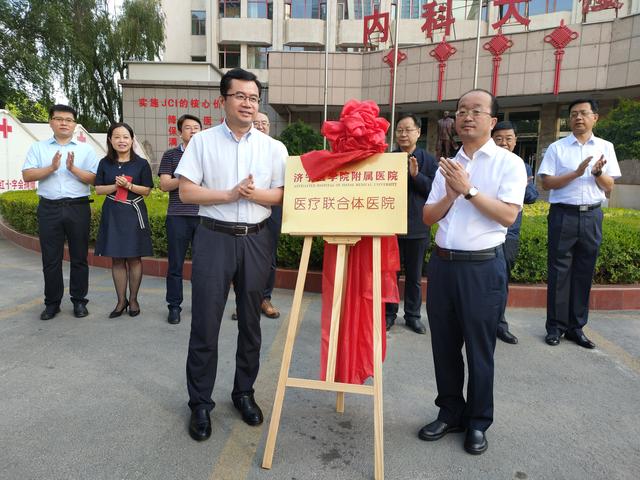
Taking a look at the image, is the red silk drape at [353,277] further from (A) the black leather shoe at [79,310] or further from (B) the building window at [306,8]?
(B) the building window at [306,8]

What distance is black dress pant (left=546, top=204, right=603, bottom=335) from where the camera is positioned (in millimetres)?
3518

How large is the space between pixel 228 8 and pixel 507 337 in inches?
965

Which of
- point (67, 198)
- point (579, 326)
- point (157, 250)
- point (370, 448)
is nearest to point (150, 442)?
point (370, 448)

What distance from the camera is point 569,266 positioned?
3.62m

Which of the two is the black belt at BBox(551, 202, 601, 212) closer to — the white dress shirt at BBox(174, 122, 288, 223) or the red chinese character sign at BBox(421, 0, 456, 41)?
the white dress shirt at BBox(174, 122, 288, 223)

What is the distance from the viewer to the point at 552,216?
3.65m

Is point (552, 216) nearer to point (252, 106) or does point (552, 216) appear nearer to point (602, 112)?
point (252, 106)

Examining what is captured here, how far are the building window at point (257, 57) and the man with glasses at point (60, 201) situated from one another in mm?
21795

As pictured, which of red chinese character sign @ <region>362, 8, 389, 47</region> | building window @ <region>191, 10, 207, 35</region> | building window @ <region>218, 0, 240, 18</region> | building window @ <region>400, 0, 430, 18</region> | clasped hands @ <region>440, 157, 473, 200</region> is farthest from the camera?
building window @ <region>191, 10, 207, 35</region>

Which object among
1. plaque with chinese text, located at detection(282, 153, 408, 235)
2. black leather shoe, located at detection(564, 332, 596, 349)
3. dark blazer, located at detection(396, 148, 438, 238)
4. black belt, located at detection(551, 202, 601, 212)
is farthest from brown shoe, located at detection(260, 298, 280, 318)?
black belt, located at detection(551, 202, 601, 212)

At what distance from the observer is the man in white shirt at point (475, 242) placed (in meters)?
2.08

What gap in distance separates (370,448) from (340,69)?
54.5ft

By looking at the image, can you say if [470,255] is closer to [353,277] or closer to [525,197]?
[353,277]

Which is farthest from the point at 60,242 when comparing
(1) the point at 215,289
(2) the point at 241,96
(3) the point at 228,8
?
(3) the point at 228,8
